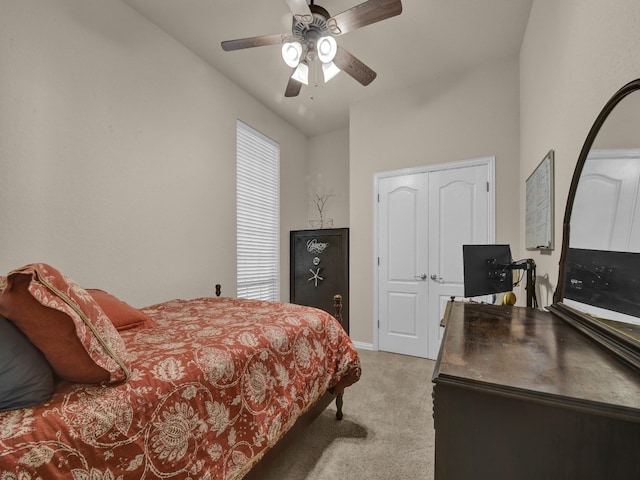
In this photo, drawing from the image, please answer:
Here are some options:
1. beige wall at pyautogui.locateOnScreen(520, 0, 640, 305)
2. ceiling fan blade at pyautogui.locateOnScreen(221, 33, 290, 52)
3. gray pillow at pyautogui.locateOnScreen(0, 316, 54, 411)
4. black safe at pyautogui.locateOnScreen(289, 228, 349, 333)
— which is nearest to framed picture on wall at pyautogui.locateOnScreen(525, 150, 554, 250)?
beige wall at pyautogui.locateOnScreen(520, 0, 640, 305)

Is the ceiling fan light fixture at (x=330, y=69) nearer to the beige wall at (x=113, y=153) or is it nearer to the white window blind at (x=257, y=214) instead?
the beige wall at (x=113, y=153)

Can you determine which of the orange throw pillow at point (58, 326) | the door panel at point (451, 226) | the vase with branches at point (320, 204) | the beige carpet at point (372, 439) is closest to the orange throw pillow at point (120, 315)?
the orange throw pillow at point (58, 326)

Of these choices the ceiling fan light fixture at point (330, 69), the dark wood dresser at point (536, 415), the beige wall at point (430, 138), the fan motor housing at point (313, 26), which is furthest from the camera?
the beige wall at point (430, 138)

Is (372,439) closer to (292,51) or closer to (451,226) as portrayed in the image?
(451,226)

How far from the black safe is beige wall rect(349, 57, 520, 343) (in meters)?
0.15

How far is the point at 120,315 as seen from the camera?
5.37 feet

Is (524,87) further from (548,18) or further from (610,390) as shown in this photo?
(610,390)

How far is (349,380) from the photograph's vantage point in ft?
6.81

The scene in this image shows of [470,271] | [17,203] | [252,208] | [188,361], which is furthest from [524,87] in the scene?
[17,203]

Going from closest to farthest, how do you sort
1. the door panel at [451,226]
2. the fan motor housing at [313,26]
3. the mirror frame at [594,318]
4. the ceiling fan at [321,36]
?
the mirror frame at [594,318] < the ceiling fan at [321,36] < the fan motor housing at [313,26] < the door panel at [451,226]

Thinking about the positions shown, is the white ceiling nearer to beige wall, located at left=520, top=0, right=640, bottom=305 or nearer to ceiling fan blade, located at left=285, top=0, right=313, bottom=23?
beige wall, located at left=520, top=0, right=640, bottom=305

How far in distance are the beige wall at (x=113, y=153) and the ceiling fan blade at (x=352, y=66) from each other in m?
1.52

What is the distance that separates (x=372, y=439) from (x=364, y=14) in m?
2.60

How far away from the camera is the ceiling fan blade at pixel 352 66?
2138 mm
